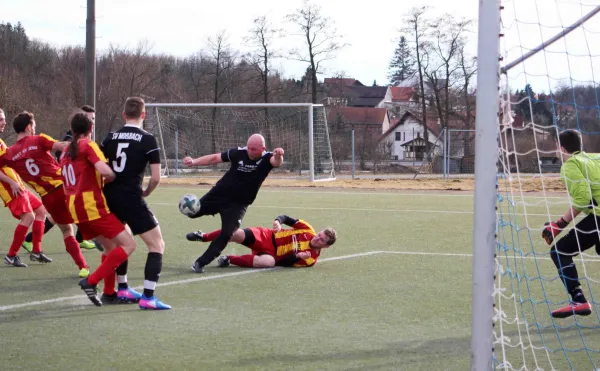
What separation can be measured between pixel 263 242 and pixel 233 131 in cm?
2145

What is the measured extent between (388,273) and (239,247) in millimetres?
2840

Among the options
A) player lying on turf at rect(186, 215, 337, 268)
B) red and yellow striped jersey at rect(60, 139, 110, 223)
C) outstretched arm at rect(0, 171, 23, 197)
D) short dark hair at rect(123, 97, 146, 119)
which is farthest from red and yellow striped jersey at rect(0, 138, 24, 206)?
short dark hair at rect(123, 97, 146, 119)

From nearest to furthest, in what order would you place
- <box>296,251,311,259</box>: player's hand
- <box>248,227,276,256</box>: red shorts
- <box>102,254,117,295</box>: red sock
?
<box>102,254,117,295</box>: red sock
<box>296,251,311,259</box>: player's hand
<box>248,227,276,256</box>: red shorts

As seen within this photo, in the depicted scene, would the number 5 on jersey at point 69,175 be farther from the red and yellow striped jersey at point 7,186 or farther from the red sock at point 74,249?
the red and yellow striped jersey at point 7,186

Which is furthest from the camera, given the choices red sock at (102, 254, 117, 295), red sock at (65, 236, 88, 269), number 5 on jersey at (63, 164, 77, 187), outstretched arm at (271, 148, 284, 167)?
outstretched arm at (271, 148, 284, 167)

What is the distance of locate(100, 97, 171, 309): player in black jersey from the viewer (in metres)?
6.65

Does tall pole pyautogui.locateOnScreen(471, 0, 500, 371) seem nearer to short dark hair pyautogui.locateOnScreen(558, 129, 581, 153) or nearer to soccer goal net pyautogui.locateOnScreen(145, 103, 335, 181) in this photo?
short dark hair pyautogui.locateOnScreen(558, 129, 581, 153)

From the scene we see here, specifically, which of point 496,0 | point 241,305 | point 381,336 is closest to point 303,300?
point 241,305

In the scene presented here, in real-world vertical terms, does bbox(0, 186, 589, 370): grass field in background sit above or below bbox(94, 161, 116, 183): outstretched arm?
below

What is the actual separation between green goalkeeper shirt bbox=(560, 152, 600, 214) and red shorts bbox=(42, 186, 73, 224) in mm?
5088

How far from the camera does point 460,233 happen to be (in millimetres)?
12492

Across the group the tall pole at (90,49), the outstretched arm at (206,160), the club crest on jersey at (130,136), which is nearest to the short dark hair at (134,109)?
the club crest on jersey at (130,136)

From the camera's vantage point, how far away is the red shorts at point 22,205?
30.3 feet

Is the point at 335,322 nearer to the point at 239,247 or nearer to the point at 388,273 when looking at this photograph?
the point at 388,273
